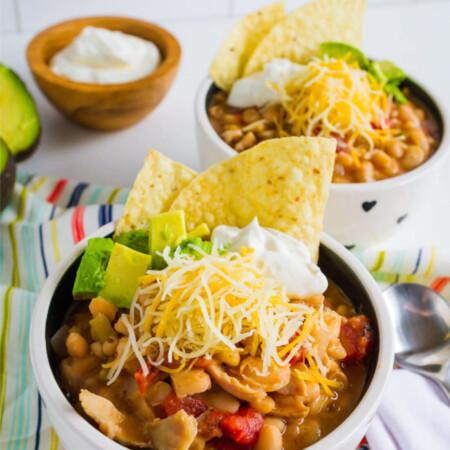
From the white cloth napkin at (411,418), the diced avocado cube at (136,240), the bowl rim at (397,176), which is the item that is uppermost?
the diced avocado cube at (136,240)

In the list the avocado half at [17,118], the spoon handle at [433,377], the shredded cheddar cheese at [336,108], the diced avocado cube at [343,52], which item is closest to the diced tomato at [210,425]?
the spoon handle at [433,377]

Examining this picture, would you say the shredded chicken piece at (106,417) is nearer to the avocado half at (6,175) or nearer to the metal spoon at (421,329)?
the metal spoon at (421,329)

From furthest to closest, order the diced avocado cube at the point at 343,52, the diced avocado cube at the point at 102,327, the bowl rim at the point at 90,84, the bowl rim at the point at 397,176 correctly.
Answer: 1. the bowl rim at the point at 90,84
2. the diced avocado cube at the point at 343,52
3. the bowl rim at the point at 397,176
4. the diced avocado cube at the point at 102,327

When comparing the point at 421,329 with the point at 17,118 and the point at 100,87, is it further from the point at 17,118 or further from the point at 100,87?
the point at 17,118

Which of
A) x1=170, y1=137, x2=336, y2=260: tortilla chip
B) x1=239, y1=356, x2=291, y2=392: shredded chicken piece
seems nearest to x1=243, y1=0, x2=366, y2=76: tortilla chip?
x1=170, y1=137, x2=336, y2=260: tortilla chip

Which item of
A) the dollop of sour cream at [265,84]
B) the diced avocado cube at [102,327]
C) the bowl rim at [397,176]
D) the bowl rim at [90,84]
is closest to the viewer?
the diced avocado cube at [102,327]

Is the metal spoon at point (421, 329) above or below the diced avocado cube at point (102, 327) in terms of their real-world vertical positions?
below

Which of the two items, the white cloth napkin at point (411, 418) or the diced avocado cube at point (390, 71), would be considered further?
the diced avocado cube at point (390, 71)

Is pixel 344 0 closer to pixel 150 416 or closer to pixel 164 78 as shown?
pixel 164 78

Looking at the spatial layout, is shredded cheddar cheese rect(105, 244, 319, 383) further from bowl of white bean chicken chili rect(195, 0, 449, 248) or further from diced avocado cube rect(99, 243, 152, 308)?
bowl of white bean chicken chili rect(195, 0, 449, 248)
